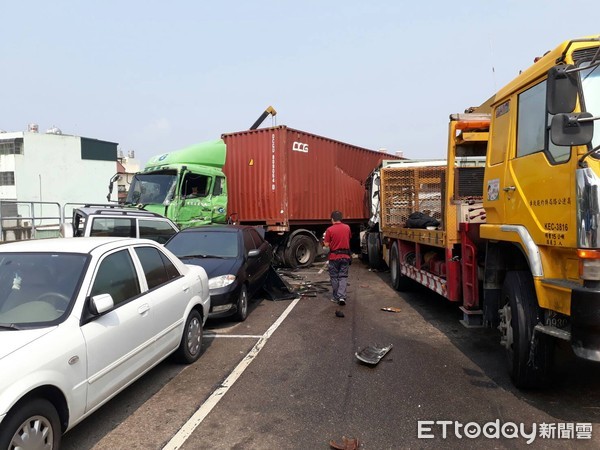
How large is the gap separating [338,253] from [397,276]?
2.08 meters

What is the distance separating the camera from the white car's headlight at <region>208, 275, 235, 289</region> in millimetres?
6312

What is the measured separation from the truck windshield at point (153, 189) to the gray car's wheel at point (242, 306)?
4.51m

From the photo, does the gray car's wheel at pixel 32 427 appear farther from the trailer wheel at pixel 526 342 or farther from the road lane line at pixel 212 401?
the trailer wheel at pixel 526 342

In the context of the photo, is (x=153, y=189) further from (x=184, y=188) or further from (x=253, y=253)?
(x=253, y=253)

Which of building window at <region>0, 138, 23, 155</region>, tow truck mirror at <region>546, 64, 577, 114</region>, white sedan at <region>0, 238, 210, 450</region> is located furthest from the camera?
building window at <region>0, 138, 23, 155</region>

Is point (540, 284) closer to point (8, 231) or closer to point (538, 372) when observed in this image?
point (538, 372)

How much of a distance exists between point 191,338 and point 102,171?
42532mm

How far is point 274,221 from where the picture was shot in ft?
40.7

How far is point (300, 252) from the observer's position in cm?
1320

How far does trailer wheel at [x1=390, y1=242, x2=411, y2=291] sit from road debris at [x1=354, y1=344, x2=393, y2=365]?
3.62 m

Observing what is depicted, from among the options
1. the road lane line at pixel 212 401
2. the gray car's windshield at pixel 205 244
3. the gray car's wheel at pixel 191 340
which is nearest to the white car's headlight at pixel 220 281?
the gray car's windshield at pixel 205 244

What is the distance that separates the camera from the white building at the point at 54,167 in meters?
37.9

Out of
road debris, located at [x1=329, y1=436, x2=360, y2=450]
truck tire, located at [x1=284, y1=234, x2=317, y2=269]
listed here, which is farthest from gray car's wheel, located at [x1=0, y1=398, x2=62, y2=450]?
truck tire, located at [x1=284, y1=234, x2=317, y2=269]

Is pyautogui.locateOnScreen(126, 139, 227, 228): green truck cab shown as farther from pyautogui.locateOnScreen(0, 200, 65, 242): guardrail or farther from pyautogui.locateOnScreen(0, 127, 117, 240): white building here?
pyautogui.locateOnScreen(0, 127, 117, 240): white building
